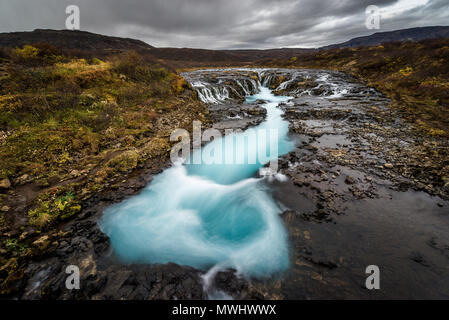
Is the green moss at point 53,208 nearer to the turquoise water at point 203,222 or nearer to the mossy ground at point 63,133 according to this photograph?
the mossy ground at point 63,133

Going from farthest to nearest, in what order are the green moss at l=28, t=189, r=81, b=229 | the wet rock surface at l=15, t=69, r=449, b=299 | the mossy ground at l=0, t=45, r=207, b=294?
1. the mossy ground at l=0, t=45, r=207, b=294
2. the green moss at l=28, t=189, r=81, b=229
3. the wet rock surface at l=15, t=69, r=449, b=299

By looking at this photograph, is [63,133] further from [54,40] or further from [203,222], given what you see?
[54,40]

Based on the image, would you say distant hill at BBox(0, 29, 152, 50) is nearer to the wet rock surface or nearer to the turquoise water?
the turquoise water

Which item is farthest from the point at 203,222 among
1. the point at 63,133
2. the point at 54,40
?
the point at 54,40

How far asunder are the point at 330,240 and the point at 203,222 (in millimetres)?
3704

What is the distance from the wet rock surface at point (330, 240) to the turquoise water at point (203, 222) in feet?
1.03

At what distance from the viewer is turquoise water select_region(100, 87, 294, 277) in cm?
460

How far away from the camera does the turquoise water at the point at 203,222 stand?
460cm

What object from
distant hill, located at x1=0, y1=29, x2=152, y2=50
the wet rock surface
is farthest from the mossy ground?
distant hill, located at x1=0, y1=29, x2=152, y2=50

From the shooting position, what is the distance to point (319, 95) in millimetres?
22422

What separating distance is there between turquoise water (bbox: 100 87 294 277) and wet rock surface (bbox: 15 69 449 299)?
1.03ft
